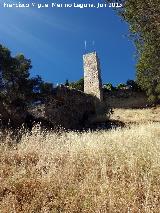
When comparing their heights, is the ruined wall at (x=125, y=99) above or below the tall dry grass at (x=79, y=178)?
above

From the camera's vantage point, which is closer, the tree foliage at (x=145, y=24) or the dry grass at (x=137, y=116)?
the tree foliage at (x=145, y=24)

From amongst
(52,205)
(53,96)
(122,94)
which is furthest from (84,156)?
(122,94)

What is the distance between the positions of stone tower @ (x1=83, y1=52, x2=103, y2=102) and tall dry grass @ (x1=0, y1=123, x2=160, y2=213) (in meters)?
31.8

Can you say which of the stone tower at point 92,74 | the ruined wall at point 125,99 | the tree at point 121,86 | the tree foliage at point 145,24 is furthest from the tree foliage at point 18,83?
the tree at point 121,86

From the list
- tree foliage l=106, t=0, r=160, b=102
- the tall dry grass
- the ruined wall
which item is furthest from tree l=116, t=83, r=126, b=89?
the tall dry grass

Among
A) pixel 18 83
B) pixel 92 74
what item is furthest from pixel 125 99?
pixel 18 83

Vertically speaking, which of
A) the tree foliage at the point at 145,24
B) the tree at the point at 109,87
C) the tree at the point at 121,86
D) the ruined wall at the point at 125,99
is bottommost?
the tree foliage at the point at 145,24

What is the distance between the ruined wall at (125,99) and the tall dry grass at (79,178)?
3609 centimetres

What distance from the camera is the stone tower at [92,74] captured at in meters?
45.8

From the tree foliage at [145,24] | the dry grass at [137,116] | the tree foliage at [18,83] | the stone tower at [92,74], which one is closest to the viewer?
the tree foliage at [145,24]

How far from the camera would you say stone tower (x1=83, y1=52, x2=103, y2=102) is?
4584 cm

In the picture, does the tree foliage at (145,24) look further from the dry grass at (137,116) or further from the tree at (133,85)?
the tree at (133,85)

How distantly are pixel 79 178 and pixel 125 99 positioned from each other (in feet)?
139

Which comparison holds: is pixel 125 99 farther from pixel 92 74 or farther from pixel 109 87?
pixel 92 74
